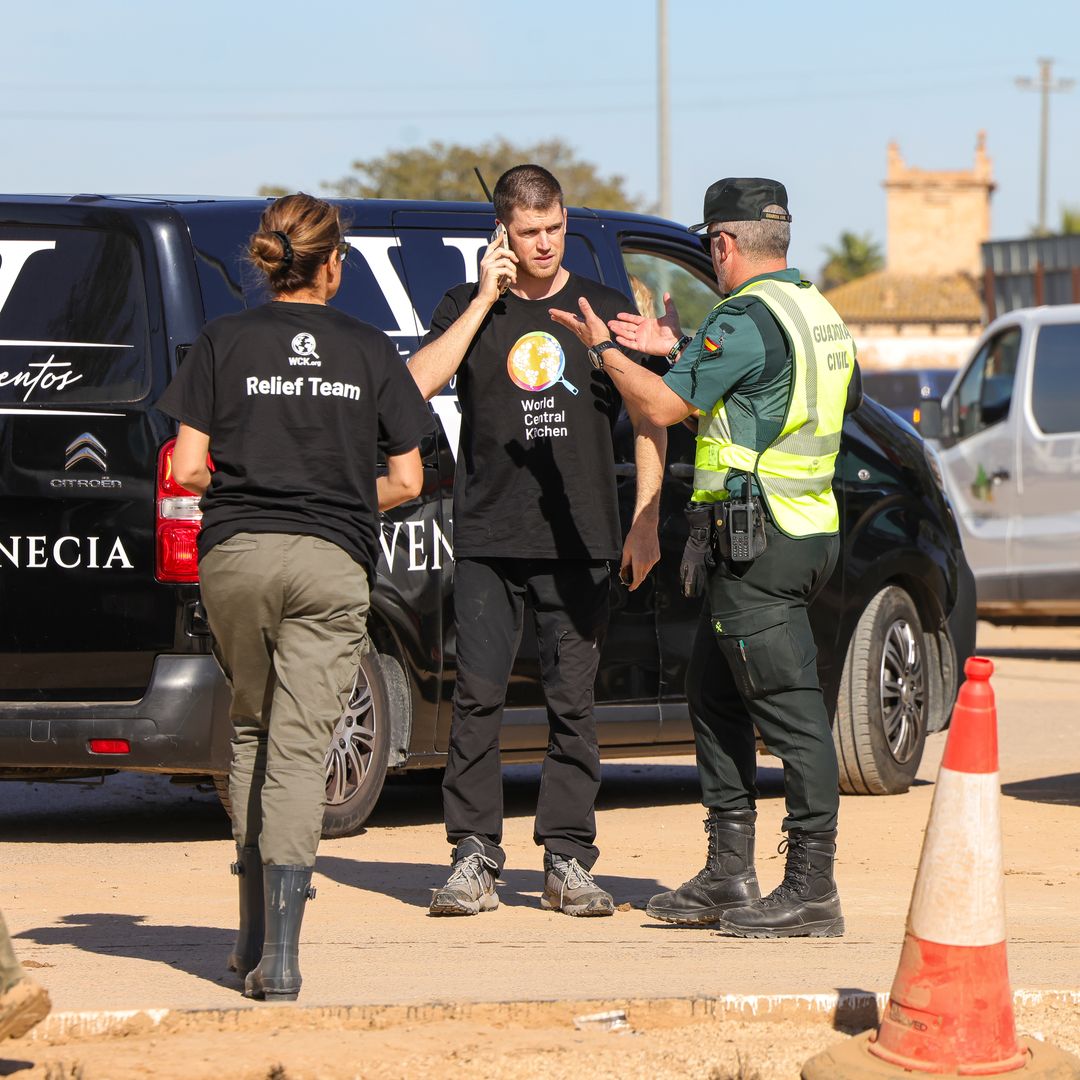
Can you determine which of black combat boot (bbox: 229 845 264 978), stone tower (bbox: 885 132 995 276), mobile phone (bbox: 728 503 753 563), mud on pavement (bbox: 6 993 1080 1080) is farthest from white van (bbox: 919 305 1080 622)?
stone tower (bbox: 885 132 995 276)

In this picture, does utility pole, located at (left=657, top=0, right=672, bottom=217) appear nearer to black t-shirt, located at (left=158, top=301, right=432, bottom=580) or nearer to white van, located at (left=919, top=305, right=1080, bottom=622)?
white van, located at (left=919, top=305, right=1080, bottom=622)

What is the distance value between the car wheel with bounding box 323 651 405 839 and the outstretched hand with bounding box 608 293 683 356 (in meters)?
1.87

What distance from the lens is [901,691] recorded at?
8.58m

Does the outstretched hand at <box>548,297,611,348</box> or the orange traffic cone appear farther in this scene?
the outstretched hand at <box>548,297,611,348</box>

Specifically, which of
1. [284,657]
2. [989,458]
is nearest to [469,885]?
[284,657]

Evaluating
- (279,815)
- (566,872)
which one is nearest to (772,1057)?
(279,815)

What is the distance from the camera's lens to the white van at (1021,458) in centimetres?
1359

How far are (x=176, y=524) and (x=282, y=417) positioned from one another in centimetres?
183

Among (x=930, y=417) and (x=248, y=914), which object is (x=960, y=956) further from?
(x=930, y=417)

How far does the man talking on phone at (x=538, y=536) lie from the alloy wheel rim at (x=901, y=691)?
266 centimetres

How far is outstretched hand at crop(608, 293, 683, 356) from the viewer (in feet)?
18.1

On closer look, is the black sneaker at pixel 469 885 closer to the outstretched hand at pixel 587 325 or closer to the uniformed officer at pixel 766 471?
the uniformed officer at pixel 766 471

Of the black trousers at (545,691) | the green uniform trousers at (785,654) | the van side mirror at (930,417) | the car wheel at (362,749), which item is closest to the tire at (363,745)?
the car wheel at (362,749)

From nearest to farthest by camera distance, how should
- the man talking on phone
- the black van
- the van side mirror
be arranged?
the man talking on phone → the black van → the van side mirror
